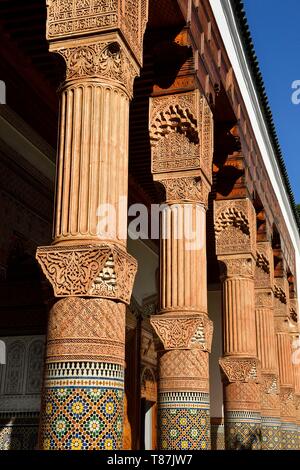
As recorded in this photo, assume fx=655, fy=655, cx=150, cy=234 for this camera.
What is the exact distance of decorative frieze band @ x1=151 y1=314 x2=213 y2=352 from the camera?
239 inches

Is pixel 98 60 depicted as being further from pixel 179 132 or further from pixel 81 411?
pixel 179 132

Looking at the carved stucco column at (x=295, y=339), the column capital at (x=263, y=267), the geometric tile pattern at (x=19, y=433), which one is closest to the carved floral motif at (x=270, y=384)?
the column capital at (x=263, y=267)

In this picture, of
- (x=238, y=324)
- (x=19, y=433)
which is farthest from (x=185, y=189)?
(x=19, y=433)

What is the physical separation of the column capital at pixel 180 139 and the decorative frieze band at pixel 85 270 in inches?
109

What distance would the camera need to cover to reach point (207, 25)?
7.22 meters

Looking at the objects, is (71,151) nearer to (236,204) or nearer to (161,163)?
(161,163)

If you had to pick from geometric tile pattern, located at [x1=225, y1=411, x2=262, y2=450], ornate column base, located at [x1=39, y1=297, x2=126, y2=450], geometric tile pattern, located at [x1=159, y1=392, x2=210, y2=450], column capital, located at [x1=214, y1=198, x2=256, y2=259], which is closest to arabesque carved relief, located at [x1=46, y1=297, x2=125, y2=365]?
A: ornate column base, located at [x1=39, y1=297, x2=126, y2=450]

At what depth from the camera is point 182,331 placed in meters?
6.10

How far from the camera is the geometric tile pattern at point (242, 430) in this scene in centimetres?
858

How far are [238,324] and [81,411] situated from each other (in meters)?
5.68

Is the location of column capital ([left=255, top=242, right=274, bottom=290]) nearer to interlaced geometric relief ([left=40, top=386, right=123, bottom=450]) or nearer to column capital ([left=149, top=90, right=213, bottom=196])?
column capital ([left=149, top=90, right=213, bottom=196])

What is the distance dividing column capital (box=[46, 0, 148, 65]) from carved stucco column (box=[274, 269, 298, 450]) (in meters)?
9.38

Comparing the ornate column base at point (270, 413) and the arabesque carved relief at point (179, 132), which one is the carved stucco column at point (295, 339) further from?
the arabesque carved relief at point (179, 132)

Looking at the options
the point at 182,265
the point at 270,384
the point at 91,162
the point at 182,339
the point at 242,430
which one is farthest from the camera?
the point at 270,384
